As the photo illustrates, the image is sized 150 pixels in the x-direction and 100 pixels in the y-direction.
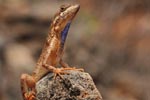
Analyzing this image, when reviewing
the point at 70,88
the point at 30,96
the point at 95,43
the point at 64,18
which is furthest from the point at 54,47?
the point at 95,43

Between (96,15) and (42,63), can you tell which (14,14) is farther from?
(42,63)

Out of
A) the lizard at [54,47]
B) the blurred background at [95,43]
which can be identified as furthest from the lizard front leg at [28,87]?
the blurred background at [95,43]

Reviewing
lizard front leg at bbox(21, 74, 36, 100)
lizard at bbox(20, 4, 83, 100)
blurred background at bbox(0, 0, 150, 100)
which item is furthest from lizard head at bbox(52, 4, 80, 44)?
blurred background at bbox(0, 0, 150, 100)

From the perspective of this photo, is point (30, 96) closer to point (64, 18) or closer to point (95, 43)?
point (64, 18)

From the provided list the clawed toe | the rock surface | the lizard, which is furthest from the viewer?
the lizard

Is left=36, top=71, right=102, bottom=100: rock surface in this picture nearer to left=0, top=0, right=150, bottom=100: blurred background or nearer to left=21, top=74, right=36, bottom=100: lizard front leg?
left=21, top=74, right=36, bottom=100: lizard front leg

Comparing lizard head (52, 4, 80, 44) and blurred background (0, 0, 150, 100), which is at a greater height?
blurred background (0, 0, 150, 100)
